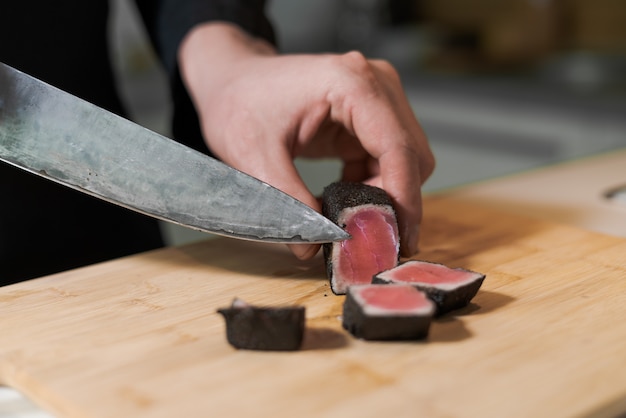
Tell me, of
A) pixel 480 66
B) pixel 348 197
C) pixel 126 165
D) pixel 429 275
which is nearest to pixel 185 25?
pixel 126 165

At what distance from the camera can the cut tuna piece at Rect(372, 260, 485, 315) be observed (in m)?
1.35

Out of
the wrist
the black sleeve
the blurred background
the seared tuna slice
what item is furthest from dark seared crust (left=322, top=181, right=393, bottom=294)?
the blurred background

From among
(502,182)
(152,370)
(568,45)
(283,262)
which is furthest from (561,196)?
(568,45)

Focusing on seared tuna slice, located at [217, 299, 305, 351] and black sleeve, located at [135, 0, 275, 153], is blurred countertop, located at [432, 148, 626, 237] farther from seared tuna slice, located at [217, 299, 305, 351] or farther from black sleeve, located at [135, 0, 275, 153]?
seared tuna slice, located at [217, 299, 305, 351]

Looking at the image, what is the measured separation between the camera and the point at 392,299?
1.29 metres

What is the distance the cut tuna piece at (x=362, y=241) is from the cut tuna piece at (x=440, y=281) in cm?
8

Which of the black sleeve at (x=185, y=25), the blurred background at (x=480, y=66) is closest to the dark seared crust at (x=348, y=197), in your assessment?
the black sleeve at (x=185, y=25)

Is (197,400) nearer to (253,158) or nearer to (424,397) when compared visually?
(424,397)

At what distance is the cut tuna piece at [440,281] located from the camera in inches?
53.0

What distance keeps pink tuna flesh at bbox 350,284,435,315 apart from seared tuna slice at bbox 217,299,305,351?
0.11 metres

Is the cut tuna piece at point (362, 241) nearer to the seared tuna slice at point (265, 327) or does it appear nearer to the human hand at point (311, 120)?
the human hand at point (311, 120)

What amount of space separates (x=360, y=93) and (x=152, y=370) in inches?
28.8

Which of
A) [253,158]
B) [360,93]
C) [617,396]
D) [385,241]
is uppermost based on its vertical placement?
[360,93]

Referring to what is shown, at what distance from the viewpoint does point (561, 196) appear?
87.2 inches
